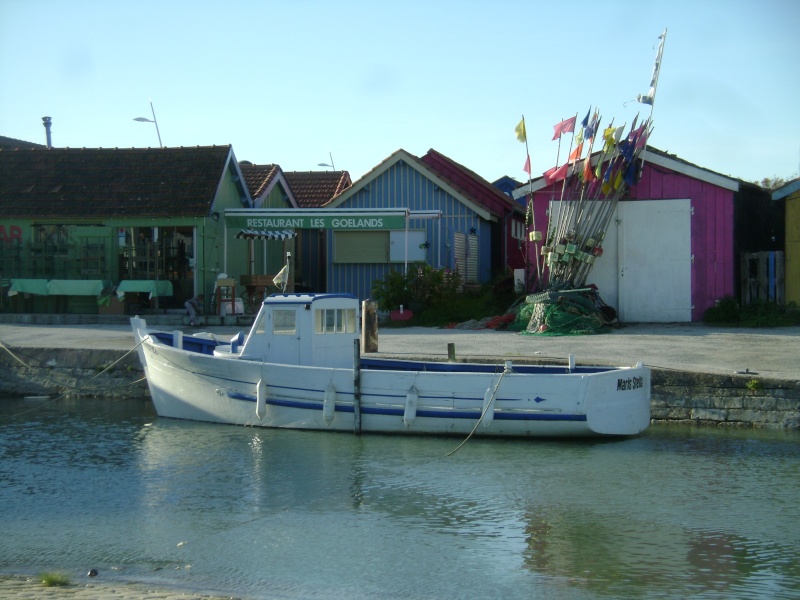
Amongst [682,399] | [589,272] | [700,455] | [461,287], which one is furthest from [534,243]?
[700,455]

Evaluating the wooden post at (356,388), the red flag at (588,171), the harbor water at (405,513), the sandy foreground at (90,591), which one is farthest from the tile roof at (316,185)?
the sandy foreground at (90,591)

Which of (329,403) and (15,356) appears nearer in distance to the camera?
(329,403)

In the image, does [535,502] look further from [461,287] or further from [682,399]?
[461,287]

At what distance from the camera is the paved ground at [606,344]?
15461 millimetres

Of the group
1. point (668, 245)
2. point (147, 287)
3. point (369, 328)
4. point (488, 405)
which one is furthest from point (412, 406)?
point (147, 287)

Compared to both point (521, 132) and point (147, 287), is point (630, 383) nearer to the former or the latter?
point (521, 132)

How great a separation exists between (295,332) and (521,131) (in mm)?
9178

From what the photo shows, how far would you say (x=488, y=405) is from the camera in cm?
1328

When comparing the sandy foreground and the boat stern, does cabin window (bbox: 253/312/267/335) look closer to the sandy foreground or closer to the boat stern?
the boat stern

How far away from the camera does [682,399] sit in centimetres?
1432

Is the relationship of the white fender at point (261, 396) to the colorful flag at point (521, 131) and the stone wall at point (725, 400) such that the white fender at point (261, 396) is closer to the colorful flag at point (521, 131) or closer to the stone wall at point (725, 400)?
the stone wall at point (725, 400)

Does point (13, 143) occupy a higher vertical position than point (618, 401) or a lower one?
higher

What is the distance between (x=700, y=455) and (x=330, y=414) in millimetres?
5127

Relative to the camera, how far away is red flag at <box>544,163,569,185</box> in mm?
21422
